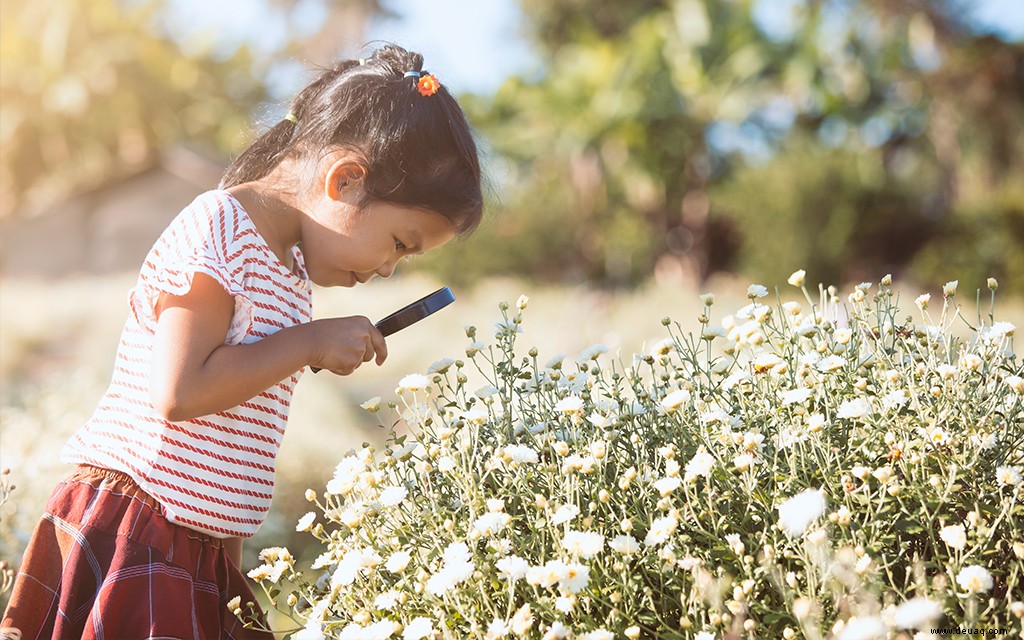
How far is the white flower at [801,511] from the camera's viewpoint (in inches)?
56.6

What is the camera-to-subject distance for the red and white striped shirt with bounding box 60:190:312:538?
1.86m

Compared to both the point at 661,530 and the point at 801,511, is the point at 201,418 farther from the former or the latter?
the point at 801,511

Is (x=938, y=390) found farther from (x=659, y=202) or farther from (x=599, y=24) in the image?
(x=599, y=24)

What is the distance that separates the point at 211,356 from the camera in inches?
68.9

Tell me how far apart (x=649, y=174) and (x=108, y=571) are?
20.1 metres

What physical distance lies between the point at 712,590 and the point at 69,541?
1.27 meters

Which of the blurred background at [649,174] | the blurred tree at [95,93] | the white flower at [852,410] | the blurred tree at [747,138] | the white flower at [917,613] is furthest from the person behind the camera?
the blurred tree at [95,93]

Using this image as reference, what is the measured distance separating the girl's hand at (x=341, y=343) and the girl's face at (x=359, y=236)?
16 cm

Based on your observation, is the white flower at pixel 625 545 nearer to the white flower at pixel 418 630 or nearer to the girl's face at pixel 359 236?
the white flower at pixel 418 630

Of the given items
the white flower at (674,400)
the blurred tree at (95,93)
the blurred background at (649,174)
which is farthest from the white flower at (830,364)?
the blurred tree at (95,93)

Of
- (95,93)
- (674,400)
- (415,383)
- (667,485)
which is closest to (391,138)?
(415,383)

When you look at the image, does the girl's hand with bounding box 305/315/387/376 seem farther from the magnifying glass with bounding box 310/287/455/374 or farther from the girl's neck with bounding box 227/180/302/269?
the girl's neck with bounding box 227/180/302/269

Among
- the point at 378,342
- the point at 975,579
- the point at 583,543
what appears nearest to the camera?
the point at 975,579

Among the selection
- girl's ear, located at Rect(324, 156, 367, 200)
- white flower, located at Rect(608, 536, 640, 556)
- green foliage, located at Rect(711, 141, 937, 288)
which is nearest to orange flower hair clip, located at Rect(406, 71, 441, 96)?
girl's ear, located at Rect(324, 156, 367, 200)
